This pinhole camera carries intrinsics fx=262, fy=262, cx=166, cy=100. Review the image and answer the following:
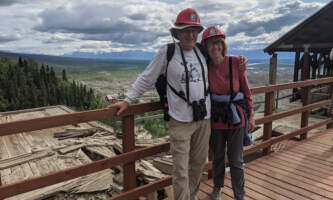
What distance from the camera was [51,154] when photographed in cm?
623

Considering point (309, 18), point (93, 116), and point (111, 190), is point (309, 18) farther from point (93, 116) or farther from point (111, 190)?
point (93, 116)

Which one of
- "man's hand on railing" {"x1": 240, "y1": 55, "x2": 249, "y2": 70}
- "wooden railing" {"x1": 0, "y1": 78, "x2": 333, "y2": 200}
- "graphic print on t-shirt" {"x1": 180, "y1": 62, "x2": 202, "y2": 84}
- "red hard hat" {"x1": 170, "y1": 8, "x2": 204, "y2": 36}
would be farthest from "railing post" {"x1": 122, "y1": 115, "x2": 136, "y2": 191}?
"man's hand on railing" {"x1": 240, "y1": 55, "x2": 249, "y2": 70}

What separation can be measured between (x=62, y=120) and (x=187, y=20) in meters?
1.38

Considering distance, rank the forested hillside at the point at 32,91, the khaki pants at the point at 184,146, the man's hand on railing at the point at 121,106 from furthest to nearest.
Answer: the forested hillside at the point at 32,91
the man's hand on railing at the point at 121,106
the khaki pants at the point at 184,146

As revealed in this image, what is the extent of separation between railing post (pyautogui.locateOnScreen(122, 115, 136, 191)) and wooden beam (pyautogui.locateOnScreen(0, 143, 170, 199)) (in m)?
0.07

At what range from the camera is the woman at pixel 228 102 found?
2555 mm

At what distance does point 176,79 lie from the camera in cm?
230

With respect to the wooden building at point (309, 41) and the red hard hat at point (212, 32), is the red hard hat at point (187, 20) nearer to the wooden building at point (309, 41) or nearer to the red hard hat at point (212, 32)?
the red hard hat at point (212, 32)

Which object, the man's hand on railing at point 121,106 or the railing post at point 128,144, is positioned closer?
the man's hand on railing at point 121,106

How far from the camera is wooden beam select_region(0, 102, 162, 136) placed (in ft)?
6.67

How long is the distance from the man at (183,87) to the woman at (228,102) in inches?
6.7

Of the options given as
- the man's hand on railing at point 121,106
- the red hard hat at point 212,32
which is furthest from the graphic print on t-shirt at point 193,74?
the man's hand on railing at point 121,106

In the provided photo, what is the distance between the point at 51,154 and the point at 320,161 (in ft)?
18.4

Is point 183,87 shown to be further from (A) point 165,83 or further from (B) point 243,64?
(B) point 243,64
